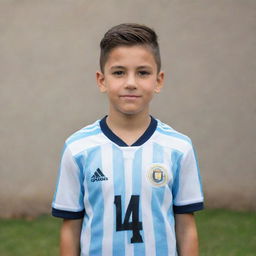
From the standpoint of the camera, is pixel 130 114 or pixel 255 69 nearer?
pixel 130 114

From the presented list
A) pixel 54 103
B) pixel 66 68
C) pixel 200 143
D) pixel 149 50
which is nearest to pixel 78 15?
pixel 66 68

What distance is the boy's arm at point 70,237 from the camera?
2436mm

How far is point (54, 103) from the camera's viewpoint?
5.72 meters

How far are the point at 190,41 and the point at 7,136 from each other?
2060 mm

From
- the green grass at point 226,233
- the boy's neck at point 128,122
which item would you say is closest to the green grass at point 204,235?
the green grass at point 226,233

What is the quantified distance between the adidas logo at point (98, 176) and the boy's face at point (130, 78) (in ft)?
0.88

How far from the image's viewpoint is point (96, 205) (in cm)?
234

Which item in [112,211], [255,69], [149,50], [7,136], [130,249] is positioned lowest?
[130,249]

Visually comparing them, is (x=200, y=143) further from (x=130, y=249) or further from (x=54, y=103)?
(x=130, y=249)

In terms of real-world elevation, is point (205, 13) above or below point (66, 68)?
above

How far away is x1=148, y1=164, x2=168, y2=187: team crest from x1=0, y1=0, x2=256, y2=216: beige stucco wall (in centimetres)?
337

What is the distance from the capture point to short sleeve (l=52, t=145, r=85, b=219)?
2.39 metres

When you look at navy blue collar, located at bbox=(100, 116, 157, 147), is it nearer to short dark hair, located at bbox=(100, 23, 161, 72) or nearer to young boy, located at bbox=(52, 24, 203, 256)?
young boy, located at bbox=(52, 24, 203, 256)

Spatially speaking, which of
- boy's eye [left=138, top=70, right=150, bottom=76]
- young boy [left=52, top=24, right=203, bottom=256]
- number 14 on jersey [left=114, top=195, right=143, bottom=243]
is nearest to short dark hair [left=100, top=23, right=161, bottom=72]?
young boy [left=52, top=24, right=203, bottom=256]
